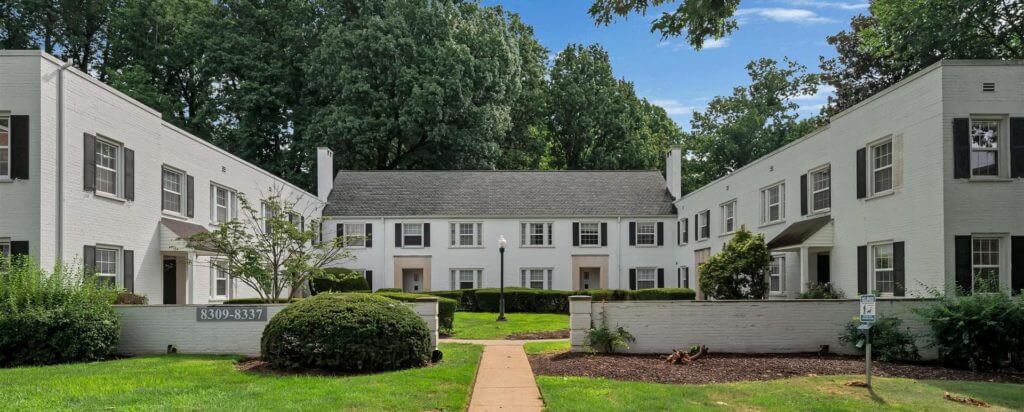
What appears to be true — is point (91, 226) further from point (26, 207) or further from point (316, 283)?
point (316, 283)

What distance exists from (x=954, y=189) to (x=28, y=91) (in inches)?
766

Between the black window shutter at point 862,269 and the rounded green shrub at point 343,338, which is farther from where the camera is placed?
the black window shutter at point 862,269

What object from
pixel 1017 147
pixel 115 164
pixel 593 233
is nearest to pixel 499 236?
pixel 593 233

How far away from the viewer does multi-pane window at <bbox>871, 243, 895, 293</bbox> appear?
17.3 meters

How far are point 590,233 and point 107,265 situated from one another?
80.0ft

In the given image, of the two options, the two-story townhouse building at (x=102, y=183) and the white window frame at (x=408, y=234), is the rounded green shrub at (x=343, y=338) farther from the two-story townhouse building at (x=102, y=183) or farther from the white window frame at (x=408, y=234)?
the white window frame at (x=408, y=234)

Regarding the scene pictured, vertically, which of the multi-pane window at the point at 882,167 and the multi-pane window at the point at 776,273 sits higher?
the multi-pane window at the point at 882,167

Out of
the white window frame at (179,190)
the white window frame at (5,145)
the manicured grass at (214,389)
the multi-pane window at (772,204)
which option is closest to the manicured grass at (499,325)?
the manicured grass at (214,389)

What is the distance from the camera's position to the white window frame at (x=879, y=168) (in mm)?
17094

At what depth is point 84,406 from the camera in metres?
8.54

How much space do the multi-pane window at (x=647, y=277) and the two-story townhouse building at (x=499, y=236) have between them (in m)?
0.05

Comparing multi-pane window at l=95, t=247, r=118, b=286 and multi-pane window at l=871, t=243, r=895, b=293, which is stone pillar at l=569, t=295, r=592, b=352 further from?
multi-pane window at l=95, t=247, r=118, b=286

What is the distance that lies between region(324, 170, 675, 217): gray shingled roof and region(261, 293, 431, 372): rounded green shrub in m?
25.8

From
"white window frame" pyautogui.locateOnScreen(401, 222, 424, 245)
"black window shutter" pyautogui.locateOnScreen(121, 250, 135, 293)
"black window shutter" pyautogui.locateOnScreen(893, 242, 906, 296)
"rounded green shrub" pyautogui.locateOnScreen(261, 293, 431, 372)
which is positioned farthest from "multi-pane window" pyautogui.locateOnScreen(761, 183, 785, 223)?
"black window shutter" pyautogui.locateOnScreen(121, 250, 135, 293)
